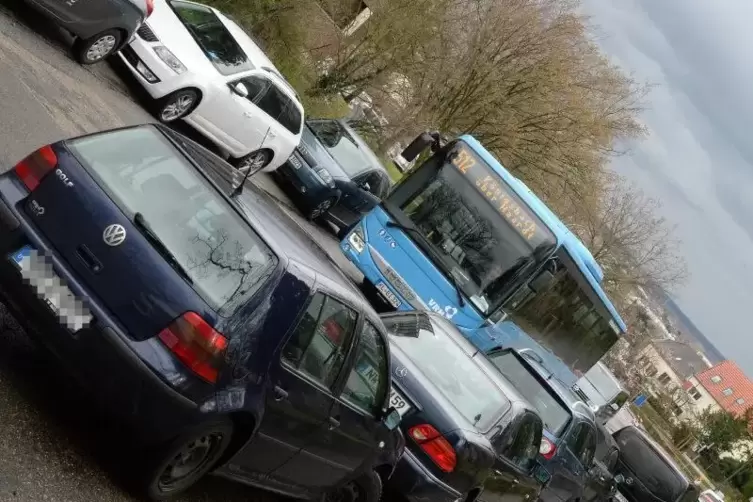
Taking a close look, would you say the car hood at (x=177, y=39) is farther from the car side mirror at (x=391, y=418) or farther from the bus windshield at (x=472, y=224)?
the car side mirror at (x=391, y=418)

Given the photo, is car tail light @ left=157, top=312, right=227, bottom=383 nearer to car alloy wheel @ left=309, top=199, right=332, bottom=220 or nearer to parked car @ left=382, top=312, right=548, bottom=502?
parked car @ left=382, top=312, right=548, bottom=502

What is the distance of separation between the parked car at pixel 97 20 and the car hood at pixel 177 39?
0.60m

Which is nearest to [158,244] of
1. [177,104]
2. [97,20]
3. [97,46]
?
[97,20]

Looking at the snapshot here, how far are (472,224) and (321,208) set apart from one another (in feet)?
16.3

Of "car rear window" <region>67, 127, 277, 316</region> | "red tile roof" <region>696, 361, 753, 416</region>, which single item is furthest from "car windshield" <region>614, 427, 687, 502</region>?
"red tile roof" <region>696, 361, 753, 416</region>

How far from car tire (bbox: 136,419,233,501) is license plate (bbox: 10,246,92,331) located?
819mm

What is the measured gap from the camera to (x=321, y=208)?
16828mm

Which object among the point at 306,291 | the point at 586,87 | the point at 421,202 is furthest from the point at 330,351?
the point at 586,87

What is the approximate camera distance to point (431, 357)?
302 inches

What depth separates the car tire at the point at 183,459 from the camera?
4.55m

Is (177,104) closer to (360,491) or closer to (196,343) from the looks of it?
(360,491)

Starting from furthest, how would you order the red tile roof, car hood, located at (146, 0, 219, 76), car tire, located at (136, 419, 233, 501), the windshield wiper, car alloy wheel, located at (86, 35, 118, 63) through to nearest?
the red tile roof, the windshield wiper, car hood, located at (146, 0, 219, 76), car alloy wheel, located at (86, 35, 118, 63), car tire, located at (136, 419, 233, 501)

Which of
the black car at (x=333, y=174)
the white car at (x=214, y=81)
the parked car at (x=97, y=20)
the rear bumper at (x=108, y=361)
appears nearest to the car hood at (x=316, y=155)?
the black car at (x=333, y=174)

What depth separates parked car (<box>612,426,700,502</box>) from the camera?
646 inches
